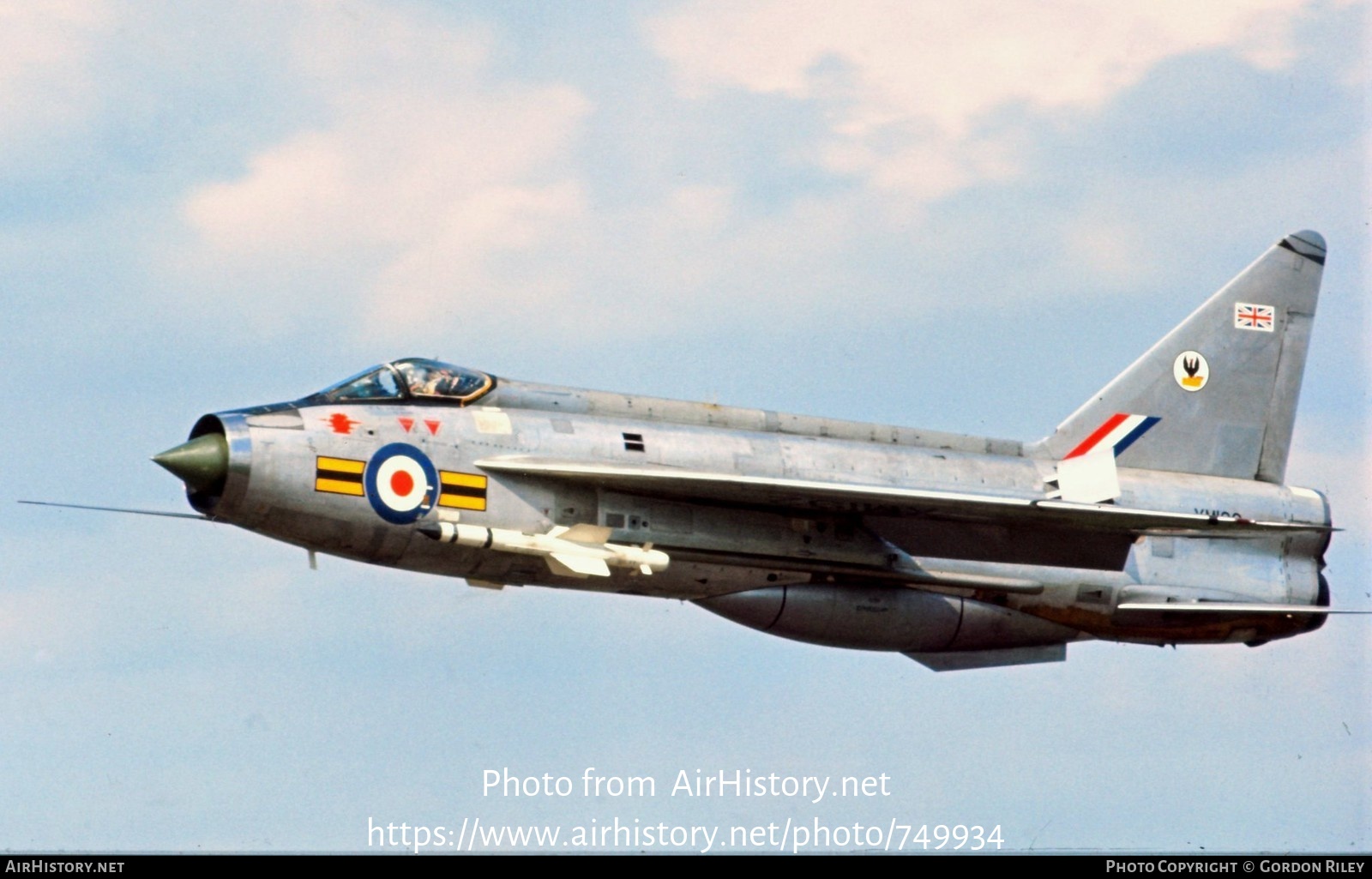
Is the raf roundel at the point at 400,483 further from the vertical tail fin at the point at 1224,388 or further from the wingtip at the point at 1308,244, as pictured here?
the wingtip at the point at 1308,244

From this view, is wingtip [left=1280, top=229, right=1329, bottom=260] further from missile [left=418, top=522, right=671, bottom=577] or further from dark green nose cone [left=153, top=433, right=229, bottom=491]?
dark green nose cone [left=153, top=433, right=229, bottom=491]

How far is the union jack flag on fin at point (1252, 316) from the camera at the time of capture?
3456cm

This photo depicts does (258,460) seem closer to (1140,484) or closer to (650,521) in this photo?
(650,521)

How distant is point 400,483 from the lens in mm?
27391

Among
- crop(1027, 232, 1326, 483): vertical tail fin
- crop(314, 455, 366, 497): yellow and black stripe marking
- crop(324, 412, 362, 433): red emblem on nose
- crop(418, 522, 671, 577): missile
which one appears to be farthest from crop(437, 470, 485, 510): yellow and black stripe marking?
crop(1027, 232, 1326, 483): vertical tail fin

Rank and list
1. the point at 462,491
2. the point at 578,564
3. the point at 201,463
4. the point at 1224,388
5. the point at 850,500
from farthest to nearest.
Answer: the point at 1224,388 → the point at 850,500 → the point at 462,491 → the point at 578,564 → the point at 201,463

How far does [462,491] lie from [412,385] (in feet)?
5.61

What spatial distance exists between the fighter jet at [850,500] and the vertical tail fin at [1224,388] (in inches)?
1.6

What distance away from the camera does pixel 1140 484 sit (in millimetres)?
32219

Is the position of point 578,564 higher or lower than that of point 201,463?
lower

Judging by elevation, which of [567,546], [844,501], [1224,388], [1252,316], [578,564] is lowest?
[578,564]

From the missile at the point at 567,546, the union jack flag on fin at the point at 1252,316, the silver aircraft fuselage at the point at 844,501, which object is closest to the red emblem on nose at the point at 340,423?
the silver aircraft fuselage at the point at 844,501

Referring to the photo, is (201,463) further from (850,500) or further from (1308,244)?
(1308,244)

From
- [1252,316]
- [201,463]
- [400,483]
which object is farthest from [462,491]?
[1252,316]
